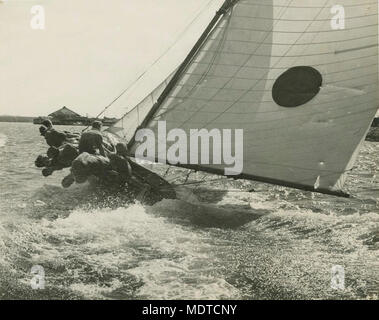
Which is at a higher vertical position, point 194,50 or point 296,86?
point 194,50

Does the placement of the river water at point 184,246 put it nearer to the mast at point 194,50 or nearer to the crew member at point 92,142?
the crew member at point 92,142

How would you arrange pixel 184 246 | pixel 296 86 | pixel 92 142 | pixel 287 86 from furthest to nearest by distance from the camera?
1. pixel 92 142
2. pixel 287 86
3. pixel 296 86
4. pixel 184 246

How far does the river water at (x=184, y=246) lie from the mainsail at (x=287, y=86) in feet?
5.05

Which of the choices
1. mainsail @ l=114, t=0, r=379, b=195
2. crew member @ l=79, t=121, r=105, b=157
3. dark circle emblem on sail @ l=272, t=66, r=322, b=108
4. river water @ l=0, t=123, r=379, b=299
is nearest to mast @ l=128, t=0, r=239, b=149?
mainsail @ l=114, t=0, r=379, b=195

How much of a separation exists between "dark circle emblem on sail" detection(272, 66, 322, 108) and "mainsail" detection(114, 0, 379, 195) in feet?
0.08

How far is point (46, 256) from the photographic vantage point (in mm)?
8672

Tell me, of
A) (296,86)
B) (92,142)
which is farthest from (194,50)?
(92,142)

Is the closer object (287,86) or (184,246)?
(184,246)

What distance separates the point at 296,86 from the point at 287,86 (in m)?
0.22

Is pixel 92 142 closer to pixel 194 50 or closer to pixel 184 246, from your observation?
pixel 194 50

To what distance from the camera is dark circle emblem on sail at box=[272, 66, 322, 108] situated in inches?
424

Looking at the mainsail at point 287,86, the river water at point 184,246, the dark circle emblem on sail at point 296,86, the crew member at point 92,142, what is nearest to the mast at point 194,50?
the mainsail at point 287,86

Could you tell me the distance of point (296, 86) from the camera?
10.9 metres

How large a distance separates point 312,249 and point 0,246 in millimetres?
6547
